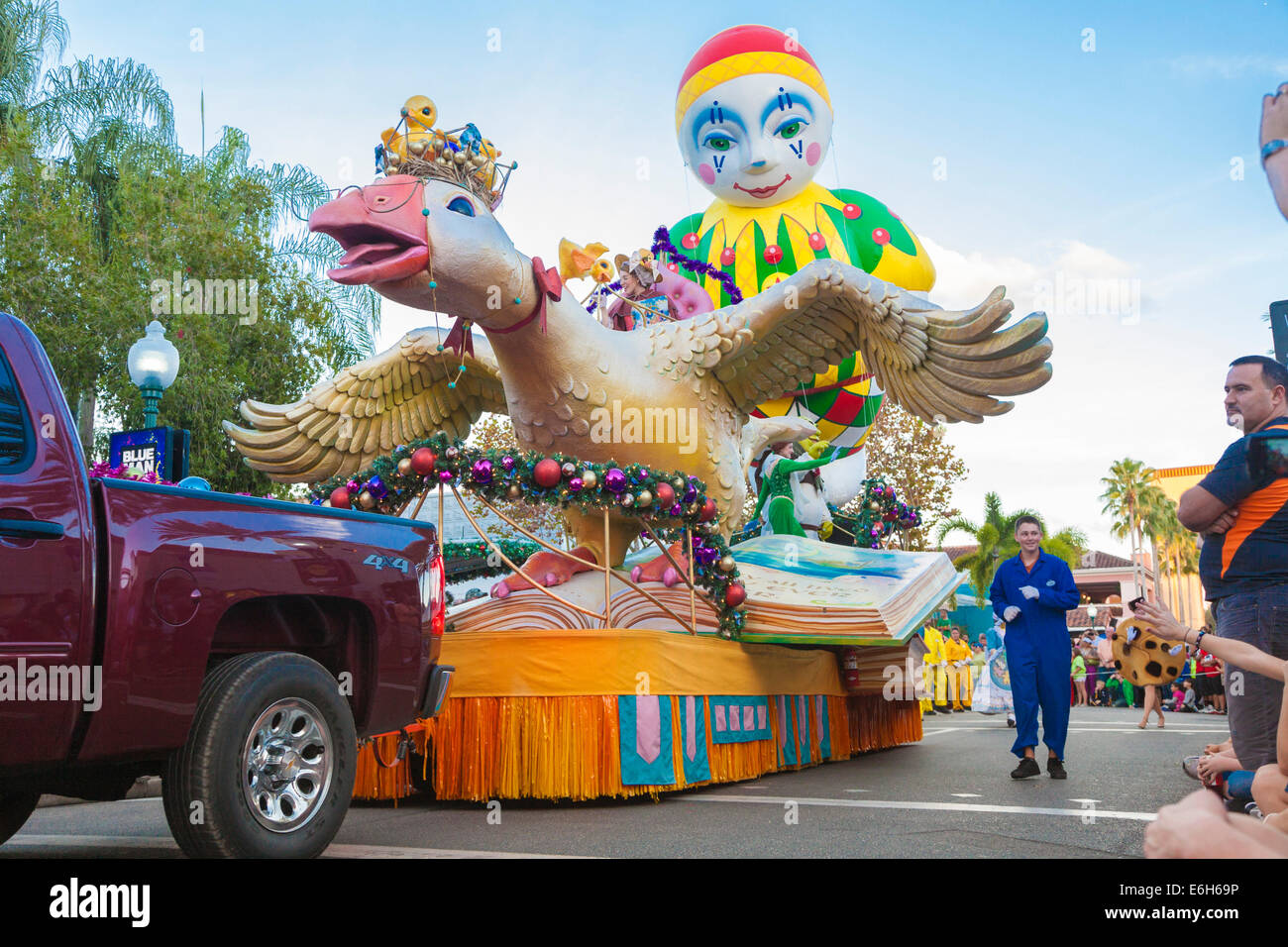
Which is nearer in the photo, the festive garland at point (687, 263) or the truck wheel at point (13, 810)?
the truck wheel at point (13, 810)

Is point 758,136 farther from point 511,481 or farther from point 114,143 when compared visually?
point 114,143

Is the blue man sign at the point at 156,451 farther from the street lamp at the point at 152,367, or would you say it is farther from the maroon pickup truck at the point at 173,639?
the maroon pickup truck at the point at 173,639

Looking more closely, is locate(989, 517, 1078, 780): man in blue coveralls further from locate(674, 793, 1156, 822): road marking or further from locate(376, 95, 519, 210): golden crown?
locate(376, 95, 519, 210): golden crown

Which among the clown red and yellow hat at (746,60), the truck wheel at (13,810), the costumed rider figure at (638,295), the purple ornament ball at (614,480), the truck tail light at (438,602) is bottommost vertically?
the truck wheel at (13,810)

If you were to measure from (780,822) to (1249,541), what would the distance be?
8.42 ft

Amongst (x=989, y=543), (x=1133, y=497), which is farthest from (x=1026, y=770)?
(x=1133, y=497)

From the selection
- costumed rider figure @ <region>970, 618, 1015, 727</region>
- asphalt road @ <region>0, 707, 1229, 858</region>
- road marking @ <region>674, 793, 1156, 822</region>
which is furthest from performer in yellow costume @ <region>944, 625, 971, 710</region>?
road marking @ <region>674, 793, 1156, 822</region>

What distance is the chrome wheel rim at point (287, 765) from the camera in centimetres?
375

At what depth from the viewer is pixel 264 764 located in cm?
381

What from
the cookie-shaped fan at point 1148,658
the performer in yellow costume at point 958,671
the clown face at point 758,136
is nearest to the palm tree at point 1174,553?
the performer in yellow costume at point 958,671

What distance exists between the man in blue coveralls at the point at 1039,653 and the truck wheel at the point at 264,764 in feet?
15.4

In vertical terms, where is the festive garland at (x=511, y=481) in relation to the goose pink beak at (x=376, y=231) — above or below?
below

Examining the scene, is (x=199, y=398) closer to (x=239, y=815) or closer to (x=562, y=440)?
(x=562, y=440)

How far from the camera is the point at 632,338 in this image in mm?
8094
